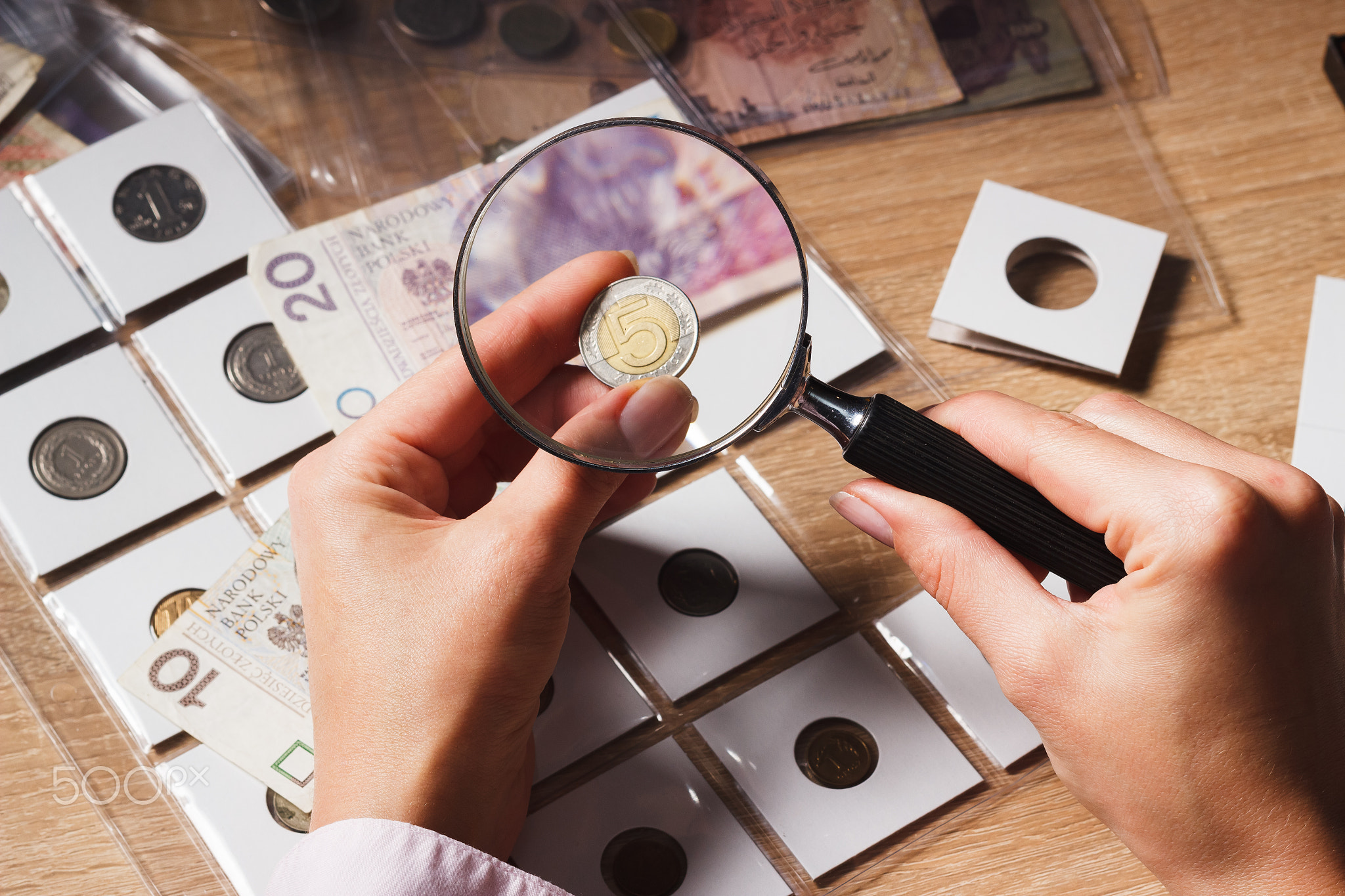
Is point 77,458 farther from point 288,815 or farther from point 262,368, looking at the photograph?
point 288,815

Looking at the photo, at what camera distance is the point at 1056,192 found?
132 cm

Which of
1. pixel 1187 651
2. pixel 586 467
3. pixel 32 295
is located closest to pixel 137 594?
pixel 32 295

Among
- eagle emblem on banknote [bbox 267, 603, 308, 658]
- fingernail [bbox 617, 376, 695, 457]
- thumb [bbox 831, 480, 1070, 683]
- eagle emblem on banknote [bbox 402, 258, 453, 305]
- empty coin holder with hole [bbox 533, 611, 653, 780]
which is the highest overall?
eagle emblem on banknote [bbox 402, 258, 453, 305]

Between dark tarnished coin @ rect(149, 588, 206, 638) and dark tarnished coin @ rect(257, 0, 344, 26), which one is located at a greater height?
dark tarnished coin @ rect(257, 0, 344, 26)

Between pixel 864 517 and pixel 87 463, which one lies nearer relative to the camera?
pixel 864 517

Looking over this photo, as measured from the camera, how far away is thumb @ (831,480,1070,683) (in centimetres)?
81

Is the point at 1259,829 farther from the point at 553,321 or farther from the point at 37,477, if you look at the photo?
the point at 37,477

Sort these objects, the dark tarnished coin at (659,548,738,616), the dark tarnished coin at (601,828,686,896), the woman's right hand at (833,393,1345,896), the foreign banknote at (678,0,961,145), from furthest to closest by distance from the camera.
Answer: the foreign banknote at (678,0,961,145)
the dark tarnished coin at (659,548,738,616)
the dark tarnished coin at (601,828,686,896)
the woman's right hand at (833,393,1345,896)

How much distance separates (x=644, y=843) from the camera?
1040mm

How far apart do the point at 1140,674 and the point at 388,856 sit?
25.9 inches

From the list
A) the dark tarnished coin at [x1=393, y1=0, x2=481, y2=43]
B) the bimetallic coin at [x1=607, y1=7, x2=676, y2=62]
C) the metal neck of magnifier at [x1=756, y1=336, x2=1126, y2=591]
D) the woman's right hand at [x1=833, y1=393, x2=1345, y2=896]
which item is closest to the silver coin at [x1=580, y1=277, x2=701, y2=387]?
the metal neck of magnifier at [x1=756, y1=336, x2=1126, y2=591]

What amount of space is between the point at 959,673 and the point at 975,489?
0.33 metres

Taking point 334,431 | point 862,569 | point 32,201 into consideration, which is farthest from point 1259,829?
point 32,201
